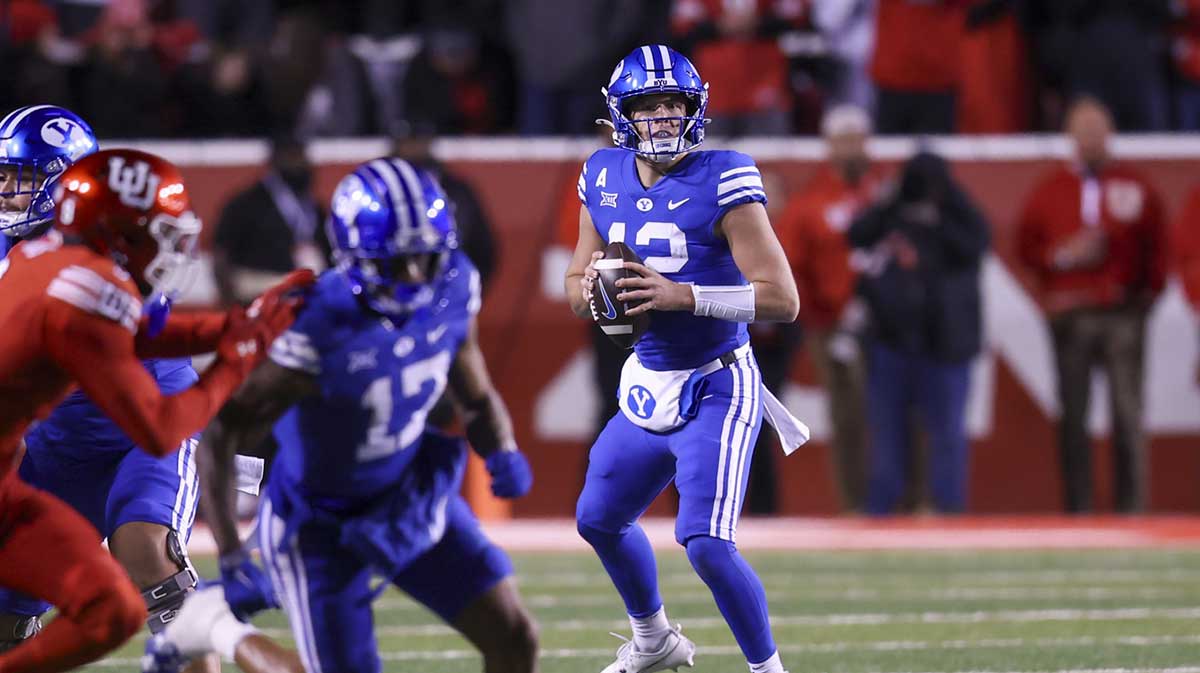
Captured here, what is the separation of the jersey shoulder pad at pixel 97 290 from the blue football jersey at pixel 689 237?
1.62m

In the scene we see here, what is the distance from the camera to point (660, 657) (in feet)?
17.8

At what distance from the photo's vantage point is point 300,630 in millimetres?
4203

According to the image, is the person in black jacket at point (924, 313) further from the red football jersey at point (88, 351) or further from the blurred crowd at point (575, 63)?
the red football jersey at point (88, 351)

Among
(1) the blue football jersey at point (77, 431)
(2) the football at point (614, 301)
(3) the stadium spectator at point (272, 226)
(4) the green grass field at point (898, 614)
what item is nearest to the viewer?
(1) the blue football jersey at point (77, 431)

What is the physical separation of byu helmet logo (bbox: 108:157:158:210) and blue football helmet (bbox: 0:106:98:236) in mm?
888

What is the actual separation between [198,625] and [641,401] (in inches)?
62.8

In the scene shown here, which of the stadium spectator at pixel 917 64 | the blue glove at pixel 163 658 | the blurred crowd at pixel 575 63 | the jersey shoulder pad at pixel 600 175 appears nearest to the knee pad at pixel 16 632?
the blue glove at pixel 163 658

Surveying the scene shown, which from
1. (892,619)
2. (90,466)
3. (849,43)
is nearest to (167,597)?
(90,466)

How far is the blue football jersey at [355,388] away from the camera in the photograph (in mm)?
4090

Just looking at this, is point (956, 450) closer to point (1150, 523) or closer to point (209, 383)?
point (1150, 523)

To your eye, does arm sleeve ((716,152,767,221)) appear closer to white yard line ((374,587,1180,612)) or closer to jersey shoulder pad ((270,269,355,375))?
jersey shoulder pad ((270,269,355,375))

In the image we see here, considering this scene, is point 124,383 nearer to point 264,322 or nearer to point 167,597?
point 264,322

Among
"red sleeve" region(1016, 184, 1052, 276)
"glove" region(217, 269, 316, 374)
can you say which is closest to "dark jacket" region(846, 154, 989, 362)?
"red sleeve" region(1016, 184, 1052, 276)

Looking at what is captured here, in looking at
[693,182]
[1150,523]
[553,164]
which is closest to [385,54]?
[553,164]
